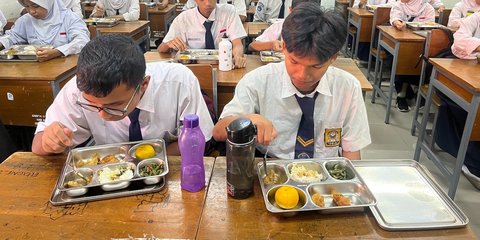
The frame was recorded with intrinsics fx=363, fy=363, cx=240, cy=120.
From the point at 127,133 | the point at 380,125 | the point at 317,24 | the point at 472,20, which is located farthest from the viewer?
the point at 380,125

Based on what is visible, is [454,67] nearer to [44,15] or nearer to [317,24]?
[317,24]

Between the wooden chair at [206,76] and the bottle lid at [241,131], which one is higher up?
the bottle lid at [241,131]

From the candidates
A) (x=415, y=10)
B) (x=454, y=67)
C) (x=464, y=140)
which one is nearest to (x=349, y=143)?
(x=464, y=140)

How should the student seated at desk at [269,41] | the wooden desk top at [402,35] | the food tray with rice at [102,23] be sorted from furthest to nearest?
the food tray with rice at [102,23], the wooden desk top at [402,35], the student seated at desk at [269,41]

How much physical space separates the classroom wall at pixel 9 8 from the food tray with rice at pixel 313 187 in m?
4.99

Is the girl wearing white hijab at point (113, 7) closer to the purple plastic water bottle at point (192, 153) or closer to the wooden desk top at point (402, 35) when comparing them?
the wooden desk top at point (402, 35)

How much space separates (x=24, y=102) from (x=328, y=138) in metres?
1.91

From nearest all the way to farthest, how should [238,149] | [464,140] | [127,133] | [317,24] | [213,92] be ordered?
[238,149] < [317,24] < [127,133] < [213,92] < [464,140]

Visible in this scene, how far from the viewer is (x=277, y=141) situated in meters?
1.45

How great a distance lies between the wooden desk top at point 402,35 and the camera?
3295 mm

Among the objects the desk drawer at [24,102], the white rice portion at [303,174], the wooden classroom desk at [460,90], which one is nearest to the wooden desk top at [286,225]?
the white rice portion at [303,174]

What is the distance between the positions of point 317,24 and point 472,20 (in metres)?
2.27

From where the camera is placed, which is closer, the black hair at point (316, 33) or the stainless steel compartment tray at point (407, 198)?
the stainless steel compartment tray at point (407, 198)

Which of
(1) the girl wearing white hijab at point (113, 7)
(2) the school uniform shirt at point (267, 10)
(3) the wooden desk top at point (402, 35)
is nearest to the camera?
(3) the wooden desk top at point (402, 35)
